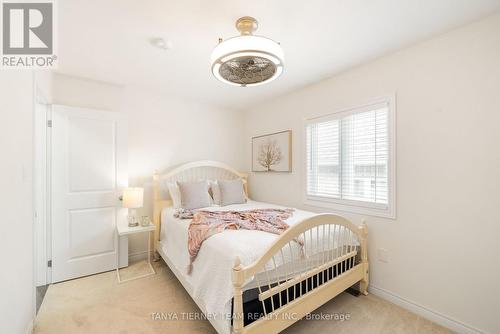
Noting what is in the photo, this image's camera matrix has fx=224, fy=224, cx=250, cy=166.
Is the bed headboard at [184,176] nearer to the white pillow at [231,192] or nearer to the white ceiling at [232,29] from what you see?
the white pillow at [231,192]

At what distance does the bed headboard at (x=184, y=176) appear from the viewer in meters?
3.14

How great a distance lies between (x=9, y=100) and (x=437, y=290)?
3.49 m

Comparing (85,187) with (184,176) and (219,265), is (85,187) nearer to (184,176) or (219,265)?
(184,176)

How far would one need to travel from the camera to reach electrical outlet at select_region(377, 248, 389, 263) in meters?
2.27

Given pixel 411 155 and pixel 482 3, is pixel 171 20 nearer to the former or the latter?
pixel 482 3

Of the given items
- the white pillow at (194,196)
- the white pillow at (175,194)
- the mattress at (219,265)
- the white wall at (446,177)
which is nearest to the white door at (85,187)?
the white pillow at (175,194)

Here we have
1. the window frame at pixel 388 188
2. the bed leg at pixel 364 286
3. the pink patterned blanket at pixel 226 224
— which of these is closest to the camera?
the pink patterned blanket at pixel 226 224

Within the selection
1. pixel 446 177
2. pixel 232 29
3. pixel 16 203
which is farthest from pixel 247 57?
pixel 446 177

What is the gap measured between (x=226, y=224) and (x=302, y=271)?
775mm

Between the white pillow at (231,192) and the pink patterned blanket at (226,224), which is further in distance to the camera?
the white pillow at (231,192)

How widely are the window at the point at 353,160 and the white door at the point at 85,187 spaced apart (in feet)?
8.50

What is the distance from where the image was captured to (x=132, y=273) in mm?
2809

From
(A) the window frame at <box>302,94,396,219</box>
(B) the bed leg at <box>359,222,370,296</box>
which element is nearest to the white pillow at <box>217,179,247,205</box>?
(A) the window frame at <box>302,94,396,219</box>

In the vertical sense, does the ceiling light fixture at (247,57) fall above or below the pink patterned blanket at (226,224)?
above
